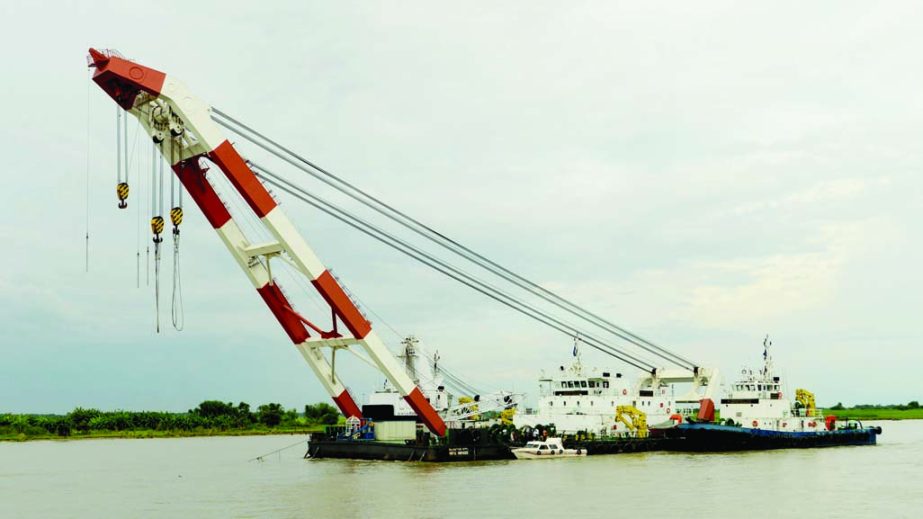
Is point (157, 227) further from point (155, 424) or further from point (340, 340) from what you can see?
point (155, 424)

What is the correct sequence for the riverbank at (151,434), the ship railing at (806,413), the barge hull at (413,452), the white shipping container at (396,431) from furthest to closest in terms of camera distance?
the riverbank at (151,434) < the ship railing at (806,413) < the white shipping container at (396,431) < the barge hull at (413,452)

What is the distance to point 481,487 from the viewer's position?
34.4m

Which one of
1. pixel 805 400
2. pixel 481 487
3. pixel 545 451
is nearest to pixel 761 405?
pixel 805 400

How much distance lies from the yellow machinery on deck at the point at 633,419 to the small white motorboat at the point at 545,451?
16.4 feet

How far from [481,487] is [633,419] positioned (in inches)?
808

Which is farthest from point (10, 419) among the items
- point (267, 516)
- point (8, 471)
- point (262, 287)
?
point (267, 516)

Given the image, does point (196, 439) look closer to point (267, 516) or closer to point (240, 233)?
point (240, 233)

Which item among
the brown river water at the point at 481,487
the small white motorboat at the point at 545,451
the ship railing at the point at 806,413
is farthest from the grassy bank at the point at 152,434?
the ship railing at the point at 806,413

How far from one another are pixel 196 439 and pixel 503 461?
4114cm

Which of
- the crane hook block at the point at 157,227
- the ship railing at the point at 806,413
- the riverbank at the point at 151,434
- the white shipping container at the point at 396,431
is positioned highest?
the crane hook block at the point at 157,227

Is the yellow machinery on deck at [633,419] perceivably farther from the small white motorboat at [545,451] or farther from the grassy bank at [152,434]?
the grassy bank at [152,434]

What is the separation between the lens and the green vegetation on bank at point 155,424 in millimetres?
81438

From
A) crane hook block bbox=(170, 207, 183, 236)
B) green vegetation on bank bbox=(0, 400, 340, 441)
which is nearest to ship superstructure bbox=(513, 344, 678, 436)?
crane hook block bbox=(170, 207, 183, 236)

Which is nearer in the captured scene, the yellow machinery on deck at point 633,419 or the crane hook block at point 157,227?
the crane hook block at point 157,227
